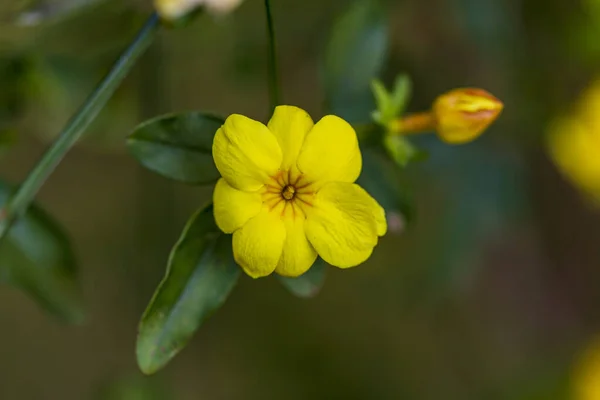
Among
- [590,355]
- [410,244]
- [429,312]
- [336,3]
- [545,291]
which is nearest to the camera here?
[336,3]

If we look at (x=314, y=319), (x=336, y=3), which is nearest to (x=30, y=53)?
(x=336, y=3)

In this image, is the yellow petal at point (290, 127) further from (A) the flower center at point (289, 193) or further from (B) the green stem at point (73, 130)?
(B) the green stem at point (73, 130)

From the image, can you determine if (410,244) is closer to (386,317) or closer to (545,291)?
(386,317)

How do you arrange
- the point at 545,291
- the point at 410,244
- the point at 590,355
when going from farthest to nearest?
the point at 545,291
the point at 410,244
the point at 590,355

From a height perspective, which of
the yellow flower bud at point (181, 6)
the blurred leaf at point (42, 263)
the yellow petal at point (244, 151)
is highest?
the yellow flower bud at point (181, 6)

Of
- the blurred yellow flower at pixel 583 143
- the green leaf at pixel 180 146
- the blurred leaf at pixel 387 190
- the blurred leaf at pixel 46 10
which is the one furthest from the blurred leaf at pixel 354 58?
the blurred yellow flower at pixel 583 143

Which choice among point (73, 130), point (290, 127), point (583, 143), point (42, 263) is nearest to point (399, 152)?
point (290, 127)

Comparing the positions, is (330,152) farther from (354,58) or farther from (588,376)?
(588,376)
